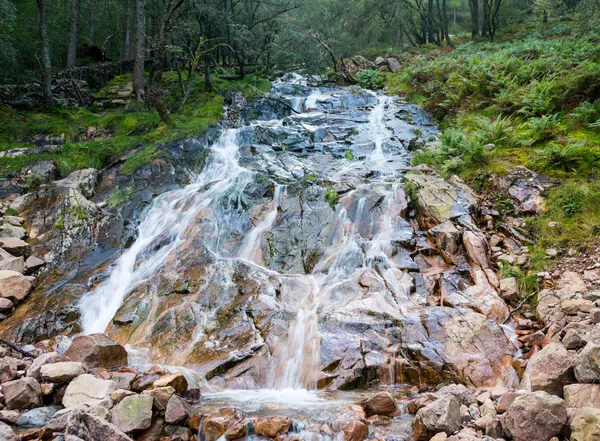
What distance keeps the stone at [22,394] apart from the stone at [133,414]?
3.67 ft

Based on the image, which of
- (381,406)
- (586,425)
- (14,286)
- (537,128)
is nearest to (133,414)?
(381,406)

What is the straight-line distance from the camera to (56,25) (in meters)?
23.3

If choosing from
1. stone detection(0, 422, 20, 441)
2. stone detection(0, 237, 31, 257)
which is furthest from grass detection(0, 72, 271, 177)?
stone detection(0, 422, 20, 441)

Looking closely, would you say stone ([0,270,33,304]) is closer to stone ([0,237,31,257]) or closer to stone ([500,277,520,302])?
stone ([0,237,31,257])

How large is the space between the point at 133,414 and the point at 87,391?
83 cm

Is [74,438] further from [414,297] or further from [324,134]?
[324,134]

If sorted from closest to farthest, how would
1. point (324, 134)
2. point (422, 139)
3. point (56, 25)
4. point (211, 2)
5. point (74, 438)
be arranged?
1. point (74, 438)
2. point (422, 139)
3. point (324, 134)
4. point (211, 2)
5. point (56, 25)

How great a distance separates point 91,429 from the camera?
13.3ft

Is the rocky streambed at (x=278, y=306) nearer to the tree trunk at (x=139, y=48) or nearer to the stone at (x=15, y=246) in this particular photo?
the stone at (x=15, y=246)

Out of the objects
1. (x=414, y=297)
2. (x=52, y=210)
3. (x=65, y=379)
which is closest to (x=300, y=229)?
(x=414, y=297)

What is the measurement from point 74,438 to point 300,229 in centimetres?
658

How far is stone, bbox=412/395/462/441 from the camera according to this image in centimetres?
407

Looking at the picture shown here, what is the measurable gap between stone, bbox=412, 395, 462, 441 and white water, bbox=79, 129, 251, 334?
242 inches

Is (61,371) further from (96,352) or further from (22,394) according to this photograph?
(96,352)
